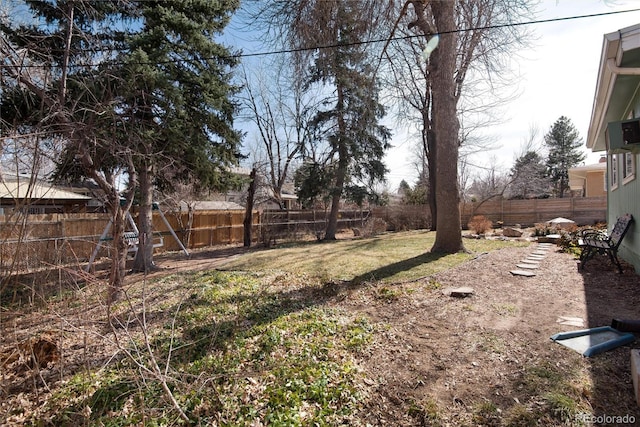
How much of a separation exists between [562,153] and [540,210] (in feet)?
70.8

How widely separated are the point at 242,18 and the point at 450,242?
7.31m

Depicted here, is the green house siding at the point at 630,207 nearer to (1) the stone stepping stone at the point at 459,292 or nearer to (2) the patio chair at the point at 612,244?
(2) the patio chair at the point at 612,244

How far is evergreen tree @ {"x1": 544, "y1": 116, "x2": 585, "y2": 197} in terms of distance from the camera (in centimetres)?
3462

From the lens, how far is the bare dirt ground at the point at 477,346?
242 centimetres

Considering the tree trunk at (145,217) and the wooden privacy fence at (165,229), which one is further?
the wooden privacy fence at (165,229)

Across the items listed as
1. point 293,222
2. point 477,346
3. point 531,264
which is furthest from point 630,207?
point 293,222

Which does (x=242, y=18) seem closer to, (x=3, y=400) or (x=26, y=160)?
(x=26, y=160)

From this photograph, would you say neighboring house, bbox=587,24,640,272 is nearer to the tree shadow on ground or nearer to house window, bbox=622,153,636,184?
house window, bbox=622,153,636,184

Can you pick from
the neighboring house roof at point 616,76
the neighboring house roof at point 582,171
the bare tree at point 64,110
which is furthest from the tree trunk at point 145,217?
the neighboring house roof at point 582,171

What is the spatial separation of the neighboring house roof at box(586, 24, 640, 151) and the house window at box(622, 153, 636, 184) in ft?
3.15

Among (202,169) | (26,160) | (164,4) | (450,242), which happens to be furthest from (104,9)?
(450,242)

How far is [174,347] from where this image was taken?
3.46m

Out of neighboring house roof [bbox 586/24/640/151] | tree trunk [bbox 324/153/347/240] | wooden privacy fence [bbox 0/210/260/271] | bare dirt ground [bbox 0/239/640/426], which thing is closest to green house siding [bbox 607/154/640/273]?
bare dirt ground [bbox 0/239/640/426]

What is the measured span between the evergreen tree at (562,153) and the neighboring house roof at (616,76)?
1261 inches
